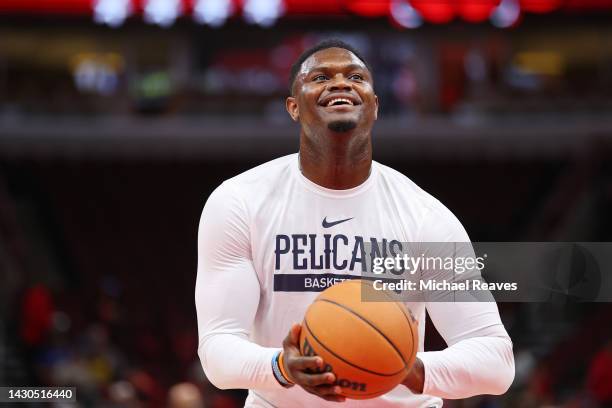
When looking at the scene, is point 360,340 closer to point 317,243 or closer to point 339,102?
point 317,243

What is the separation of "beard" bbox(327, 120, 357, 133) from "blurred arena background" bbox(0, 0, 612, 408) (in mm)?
12290

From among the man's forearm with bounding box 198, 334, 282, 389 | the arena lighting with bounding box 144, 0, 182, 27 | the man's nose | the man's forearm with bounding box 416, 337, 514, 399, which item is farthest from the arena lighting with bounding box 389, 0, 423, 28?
the man's forearm with bounding box 198, 334, 282, 389

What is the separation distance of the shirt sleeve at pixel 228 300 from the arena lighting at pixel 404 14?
16452 millimetres

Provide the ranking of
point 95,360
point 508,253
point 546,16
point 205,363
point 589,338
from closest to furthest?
point 205,363 → point 508,253 → point 95,360 → point 589,338 → point 546,16

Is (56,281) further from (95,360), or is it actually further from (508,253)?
Result: (508,253)

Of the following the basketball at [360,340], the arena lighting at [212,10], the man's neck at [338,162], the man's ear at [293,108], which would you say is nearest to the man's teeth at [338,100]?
the man's neck at [338,162]

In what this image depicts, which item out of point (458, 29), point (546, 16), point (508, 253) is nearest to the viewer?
point (508, 253)

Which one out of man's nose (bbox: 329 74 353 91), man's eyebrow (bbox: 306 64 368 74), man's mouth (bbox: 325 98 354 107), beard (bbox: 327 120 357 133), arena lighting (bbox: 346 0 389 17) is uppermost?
arena lighting (bbox: 346 0 389 17)

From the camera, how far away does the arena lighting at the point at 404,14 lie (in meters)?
20.4

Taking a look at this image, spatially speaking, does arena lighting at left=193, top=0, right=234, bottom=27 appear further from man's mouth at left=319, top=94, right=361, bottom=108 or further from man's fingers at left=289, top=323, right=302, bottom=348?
man's fingers at left=289, top=323, right=302, bottom=348

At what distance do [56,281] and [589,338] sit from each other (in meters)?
10.6

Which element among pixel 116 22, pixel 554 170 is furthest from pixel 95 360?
pixel 554 170

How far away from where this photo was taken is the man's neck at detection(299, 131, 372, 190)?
4500mm

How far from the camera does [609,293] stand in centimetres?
499
